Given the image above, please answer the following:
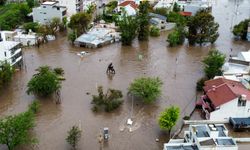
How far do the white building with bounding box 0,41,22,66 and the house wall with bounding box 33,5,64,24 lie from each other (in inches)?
403

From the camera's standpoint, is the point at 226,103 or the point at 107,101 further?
the point at 107,101

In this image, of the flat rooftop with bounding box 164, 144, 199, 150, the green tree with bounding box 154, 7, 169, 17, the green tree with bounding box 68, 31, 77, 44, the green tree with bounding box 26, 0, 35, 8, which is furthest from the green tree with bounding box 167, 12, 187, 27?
the flat rooftop with bounding box 164, 144, 199, 150

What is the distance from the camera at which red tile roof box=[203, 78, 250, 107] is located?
1969 centimetres

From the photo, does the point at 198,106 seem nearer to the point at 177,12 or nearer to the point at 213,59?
the point at 213,59

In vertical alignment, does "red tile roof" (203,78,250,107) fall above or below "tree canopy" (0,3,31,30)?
below

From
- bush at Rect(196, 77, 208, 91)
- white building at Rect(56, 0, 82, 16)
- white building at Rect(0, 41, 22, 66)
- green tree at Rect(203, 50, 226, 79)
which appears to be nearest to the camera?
bush at Rect(196, 77, 208, 91)

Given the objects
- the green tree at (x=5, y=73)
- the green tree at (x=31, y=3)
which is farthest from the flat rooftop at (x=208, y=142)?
the green tree at (x=31, y=3)

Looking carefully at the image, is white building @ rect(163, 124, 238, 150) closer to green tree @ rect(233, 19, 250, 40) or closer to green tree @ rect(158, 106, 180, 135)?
green tree @ rect(158, 106, 180, 135)

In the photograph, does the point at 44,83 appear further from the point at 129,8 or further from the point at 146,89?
the point at 129,8

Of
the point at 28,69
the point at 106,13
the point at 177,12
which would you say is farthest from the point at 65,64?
the point at 177,12

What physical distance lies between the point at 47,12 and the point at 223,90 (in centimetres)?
2215

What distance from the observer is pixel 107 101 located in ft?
71.5

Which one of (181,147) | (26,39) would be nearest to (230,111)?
(181,147)

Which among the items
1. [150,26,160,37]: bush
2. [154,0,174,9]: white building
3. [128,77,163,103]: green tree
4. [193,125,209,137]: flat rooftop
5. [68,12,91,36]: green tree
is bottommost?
[193,125,209,137]: flat rooftop
